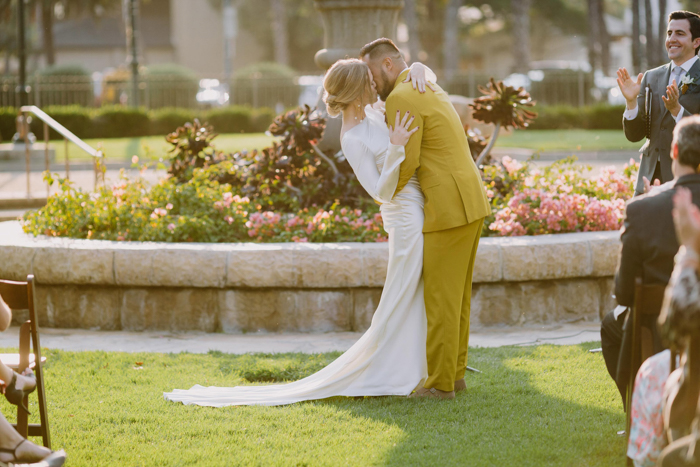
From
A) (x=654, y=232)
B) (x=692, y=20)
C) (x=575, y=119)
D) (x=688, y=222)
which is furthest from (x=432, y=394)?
(x=575, y=119)

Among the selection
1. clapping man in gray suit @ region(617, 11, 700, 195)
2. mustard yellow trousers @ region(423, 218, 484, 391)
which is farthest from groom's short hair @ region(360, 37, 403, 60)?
clapping man in gray suit @ region(617, 11, 700, 195)

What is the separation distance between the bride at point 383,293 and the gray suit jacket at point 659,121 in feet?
5.14

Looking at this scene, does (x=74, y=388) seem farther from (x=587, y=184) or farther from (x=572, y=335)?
(x=587, y=184)

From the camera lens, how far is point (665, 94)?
5.19 metres

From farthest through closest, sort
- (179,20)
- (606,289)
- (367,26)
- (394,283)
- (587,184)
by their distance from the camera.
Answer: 1. (179,20)
2. (367,26)
3. (587,184)
4. (606,289)
5. (394,283)

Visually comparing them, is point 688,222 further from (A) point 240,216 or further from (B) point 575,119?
(B) point 575,119

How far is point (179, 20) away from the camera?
4478 cm

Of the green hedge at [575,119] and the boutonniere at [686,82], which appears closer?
the boutonniere at [686,82]

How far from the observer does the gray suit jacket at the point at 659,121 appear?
510 cm

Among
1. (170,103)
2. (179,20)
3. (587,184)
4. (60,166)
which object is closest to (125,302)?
(587,184)

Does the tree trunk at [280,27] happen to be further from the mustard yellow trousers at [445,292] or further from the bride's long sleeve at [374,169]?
the mustard yellow trousers at [445,292]

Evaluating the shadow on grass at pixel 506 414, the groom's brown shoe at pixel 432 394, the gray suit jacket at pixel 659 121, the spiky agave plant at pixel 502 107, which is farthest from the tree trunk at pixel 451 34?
the groom's brown shoe at pixel 432 394

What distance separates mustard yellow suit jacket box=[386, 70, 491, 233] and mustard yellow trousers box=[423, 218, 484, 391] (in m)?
0.10

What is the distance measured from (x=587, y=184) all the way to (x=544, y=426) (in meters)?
4.09
